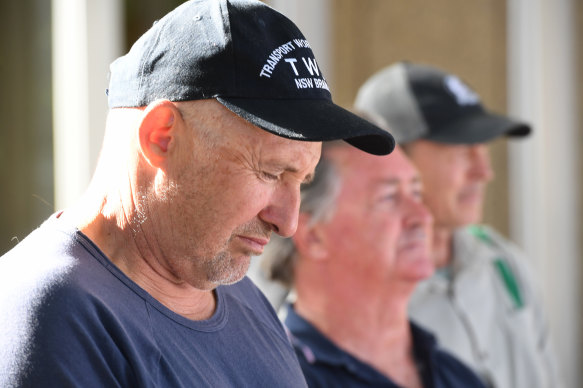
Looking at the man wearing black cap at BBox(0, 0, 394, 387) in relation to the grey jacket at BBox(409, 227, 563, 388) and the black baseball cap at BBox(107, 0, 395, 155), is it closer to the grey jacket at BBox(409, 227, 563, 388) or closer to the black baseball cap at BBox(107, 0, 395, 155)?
the black baseball cap at BBox(107, 0, 395, 155)

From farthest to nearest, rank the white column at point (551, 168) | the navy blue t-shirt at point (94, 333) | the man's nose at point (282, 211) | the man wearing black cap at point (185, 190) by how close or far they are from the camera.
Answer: the white column at point (551, 168) < the man's nose at point (282, 211) < the man wearing black cap at point (185, 190) < the navy blue t-shirt at point (94, 333)

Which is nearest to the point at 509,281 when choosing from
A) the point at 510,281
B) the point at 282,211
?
the point at 510,281

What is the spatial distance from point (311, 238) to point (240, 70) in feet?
4.42

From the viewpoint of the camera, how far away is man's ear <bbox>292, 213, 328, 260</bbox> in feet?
8.38

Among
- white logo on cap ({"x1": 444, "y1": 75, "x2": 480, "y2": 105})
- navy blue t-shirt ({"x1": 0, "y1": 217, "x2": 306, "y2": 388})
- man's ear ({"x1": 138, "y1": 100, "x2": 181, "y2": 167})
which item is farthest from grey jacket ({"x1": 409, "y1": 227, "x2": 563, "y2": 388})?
man's ear ({"x1": 138, "y1": 100, "x2": 181, "y2": 167})

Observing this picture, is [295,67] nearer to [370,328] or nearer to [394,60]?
[370,328]

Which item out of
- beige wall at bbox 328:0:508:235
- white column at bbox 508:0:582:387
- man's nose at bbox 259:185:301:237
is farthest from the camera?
white column at bbox 508:0:582:387

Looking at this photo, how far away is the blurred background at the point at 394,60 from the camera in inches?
134

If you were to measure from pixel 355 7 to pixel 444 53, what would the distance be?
62 cm

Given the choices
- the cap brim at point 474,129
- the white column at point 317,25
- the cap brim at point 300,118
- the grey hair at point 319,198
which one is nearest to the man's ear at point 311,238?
the grey hair at point 319,198

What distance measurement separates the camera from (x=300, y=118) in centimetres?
128

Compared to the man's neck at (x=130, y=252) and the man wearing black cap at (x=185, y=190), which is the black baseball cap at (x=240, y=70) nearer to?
the man wearing black cap at (x=185, y=190)

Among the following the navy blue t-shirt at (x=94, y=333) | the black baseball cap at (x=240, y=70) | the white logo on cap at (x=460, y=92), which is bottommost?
the white logo on cap at (x=460, y=92)

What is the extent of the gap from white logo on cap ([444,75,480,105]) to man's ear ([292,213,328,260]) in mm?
1042
